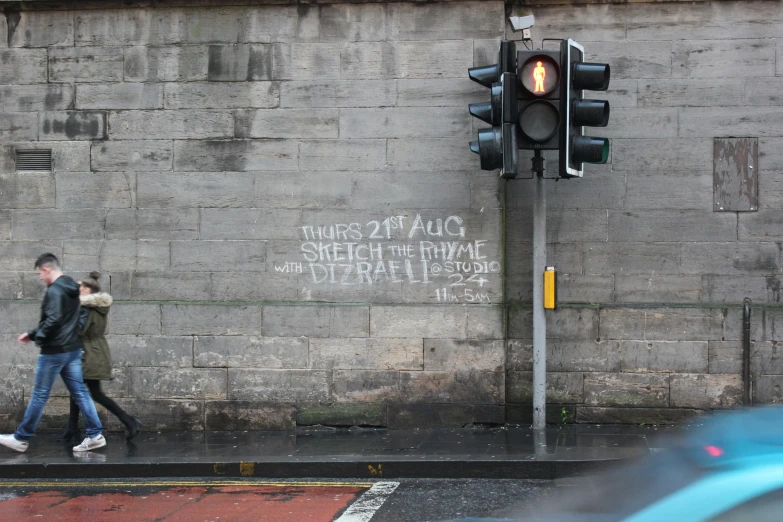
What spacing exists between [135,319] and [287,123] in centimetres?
290

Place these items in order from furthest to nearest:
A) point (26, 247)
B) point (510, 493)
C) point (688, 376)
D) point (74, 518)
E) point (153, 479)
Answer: point (26, 247) < point (688, 376) < point (153, 479) < point (510, 493) < point (74, 518)

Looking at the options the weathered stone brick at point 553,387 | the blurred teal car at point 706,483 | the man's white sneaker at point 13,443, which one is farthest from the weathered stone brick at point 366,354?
the blurred teal car at point 706,483

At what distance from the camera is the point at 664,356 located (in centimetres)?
959

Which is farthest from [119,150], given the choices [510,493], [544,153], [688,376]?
[688,376]

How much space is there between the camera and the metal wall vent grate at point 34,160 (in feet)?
33.5

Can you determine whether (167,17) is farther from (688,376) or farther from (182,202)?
(688,376)

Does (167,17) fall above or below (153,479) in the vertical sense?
above

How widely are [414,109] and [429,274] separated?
1.89m

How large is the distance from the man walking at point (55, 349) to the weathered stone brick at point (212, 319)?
1.37 metres

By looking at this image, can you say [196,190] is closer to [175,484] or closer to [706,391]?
[175,484]

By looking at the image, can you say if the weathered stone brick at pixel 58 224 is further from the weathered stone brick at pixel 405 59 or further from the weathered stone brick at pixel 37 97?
the weathered stone brick at pixel 405 59

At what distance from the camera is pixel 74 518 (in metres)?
6.43

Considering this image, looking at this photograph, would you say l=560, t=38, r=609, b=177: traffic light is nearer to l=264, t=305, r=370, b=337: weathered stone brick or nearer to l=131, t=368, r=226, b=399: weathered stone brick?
l=264, t=305, r=370, b=337: weathered stone brick

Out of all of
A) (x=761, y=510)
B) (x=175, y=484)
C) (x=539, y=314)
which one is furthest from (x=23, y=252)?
(x=761, y=510)
